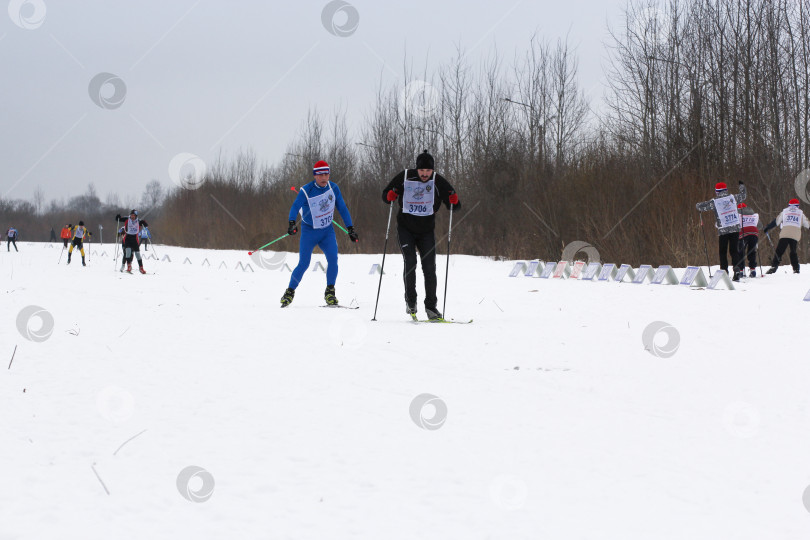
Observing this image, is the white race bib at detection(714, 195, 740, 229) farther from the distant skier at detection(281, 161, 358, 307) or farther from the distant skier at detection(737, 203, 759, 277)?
the distant skier at detection(281, 161, 358, 307)

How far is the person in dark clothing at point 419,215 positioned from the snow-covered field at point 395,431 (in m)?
0.90

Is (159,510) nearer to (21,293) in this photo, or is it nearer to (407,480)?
(407,480)

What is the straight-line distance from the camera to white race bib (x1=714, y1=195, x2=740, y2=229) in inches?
565

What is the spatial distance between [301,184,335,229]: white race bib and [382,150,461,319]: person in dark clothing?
4.55 feet

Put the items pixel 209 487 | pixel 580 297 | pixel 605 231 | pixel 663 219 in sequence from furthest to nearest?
pixel 605 231
pixel 663 219
pixel 580 297
pixel 209 487

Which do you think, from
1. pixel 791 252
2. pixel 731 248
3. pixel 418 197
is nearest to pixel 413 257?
pixel 418 197

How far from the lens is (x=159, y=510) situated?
291cm

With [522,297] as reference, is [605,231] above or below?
above

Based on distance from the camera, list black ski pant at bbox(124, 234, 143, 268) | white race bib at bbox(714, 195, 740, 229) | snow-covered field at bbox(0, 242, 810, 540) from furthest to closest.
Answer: black ski pant at bbox(124, 234, 143, 268)
white race bib at bbox(714, 195, 740, 229)
snow-covered field at bbox(0, 242, 810, 540)

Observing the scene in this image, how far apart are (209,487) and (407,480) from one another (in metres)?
0.86

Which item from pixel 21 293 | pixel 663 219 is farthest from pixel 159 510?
pixel 663 219

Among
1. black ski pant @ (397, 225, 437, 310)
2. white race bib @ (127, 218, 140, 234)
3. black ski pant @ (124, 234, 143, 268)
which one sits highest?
white race bib @ (127, 218, 140, 234)

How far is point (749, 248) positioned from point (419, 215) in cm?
969

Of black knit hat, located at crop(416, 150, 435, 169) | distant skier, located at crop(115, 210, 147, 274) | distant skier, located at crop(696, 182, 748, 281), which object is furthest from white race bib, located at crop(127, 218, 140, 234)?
distant skier, located at crop(696, 182, 748, 281)
